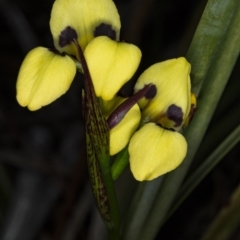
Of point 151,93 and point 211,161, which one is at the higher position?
point 151,93

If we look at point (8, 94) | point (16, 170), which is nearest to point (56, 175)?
point (16, 170)

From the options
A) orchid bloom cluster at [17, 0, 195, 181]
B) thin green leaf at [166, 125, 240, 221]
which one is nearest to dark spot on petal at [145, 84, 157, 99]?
orchid bloom cluster at [17, 0, 195, 181]

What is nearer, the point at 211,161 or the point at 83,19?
the point at 83,19

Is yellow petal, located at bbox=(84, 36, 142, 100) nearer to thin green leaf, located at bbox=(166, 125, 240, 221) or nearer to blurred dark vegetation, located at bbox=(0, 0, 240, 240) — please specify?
thin green leaf, located at bbox=(166, 125, 240, 221)

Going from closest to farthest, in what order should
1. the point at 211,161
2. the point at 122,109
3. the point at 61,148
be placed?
the point at 122,109
the point at 211,161
the point at 61,148

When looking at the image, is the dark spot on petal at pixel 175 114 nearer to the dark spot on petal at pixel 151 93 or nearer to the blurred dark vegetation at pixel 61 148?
the dark spot on petal at pixel 151 93

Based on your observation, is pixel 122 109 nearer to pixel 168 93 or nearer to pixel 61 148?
pixel 168 93

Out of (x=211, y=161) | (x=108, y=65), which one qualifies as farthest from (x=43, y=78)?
(x=211, y=161)
